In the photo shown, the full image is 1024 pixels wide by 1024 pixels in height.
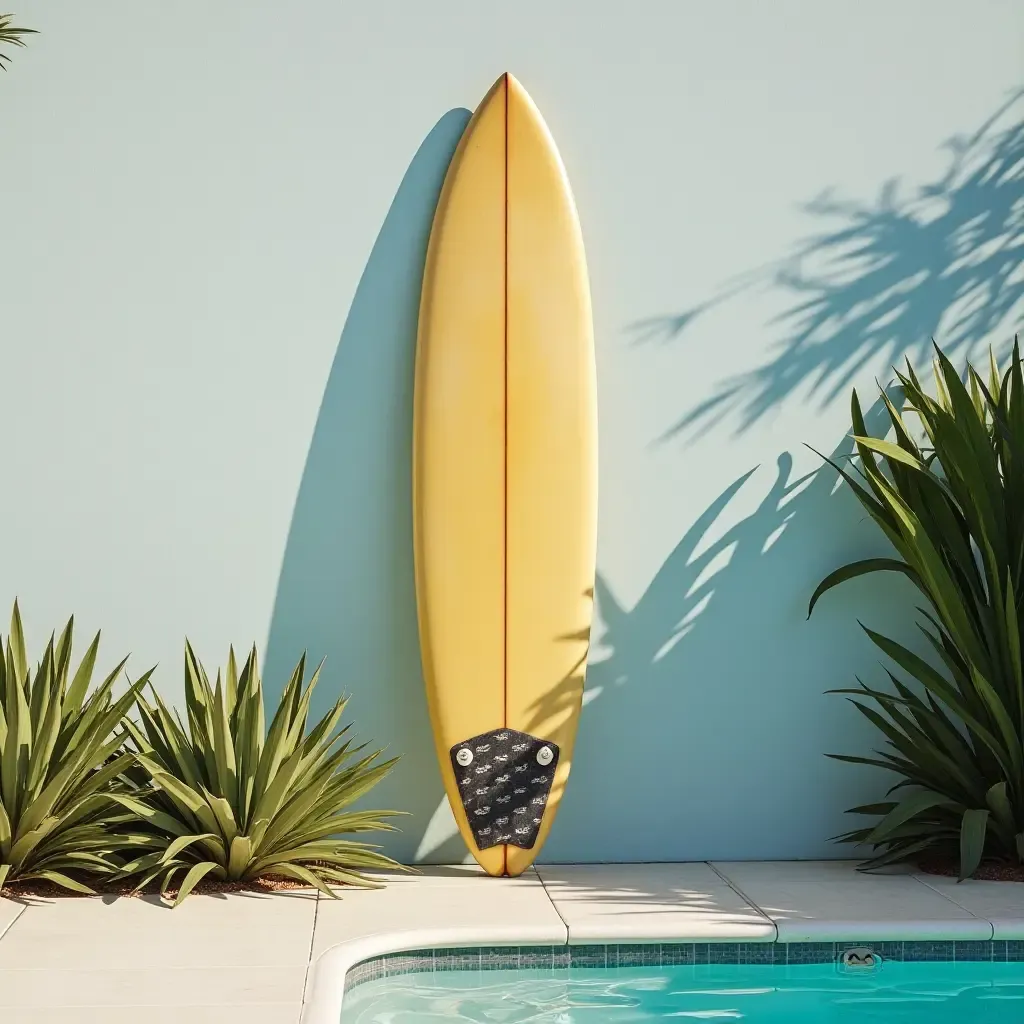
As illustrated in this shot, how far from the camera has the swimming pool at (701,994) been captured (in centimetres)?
285

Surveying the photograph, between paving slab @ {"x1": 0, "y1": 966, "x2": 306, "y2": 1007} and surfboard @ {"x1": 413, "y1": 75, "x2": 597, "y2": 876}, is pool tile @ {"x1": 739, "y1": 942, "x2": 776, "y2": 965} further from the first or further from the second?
paving slab @ {"x1": 0, "y1": 966, "x2": 306, "y2": 1007}

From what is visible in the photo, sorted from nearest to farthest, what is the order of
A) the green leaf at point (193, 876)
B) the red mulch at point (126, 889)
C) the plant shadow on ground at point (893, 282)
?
1. the green leaf at point (193, 876)
2. the red mulch at point (126, 889)
3. the plant shadow on ground at point (893, 282)

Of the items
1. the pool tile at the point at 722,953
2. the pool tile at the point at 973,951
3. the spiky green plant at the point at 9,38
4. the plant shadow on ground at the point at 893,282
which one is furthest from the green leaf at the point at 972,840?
the spiky green plant at the point at 9,38

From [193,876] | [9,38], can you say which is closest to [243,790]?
[193,876]

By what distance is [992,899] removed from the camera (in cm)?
336

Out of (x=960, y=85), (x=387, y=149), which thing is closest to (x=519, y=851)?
(x=387, y=149)

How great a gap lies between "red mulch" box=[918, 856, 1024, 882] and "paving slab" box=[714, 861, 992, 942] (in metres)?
0.12

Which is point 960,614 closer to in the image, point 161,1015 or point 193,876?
point 193,876

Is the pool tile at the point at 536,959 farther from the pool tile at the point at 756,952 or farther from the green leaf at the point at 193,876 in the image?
the green leaf at the point at 193,876

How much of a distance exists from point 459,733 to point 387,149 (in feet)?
5.89

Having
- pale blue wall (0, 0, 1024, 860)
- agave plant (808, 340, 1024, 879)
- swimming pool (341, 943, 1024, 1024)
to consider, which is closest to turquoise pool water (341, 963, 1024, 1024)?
swimming pool (341, 943, 1024, 1024)

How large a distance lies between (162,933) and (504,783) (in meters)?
1.09

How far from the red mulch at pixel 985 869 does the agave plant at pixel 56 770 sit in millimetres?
2274

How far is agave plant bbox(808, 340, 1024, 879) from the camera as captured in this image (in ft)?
11.6
